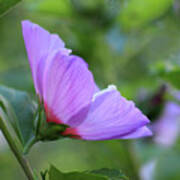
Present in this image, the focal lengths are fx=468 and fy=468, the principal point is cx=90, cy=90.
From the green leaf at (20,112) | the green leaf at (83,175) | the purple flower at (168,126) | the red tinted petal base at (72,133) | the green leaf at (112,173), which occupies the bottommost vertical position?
the purple flower at (168,126)

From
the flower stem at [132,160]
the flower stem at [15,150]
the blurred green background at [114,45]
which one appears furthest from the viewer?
the blurred green background at [114,45]

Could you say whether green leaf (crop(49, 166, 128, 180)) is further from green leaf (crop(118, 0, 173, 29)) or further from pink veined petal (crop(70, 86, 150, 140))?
green leaf (crop(118, 0, 173, 29))

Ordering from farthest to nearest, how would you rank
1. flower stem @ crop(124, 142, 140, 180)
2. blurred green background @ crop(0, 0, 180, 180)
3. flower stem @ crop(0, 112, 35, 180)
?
1. blurred green background @ crop(0, 0, 180, 180)
2. flower stem @ crop(124, 142, 140, 180)
3. flower stem @ crop(0, 112, 35, 180)

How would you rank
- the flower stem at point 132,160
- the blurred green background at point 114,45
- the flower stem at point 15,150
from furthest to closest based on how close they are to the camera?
the blurred green background at point 114,45 < the flower stem at point 132,160 < the flower stem at point 15,150

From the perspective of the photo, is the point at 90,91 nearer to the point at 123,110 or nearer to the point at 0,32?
the point at 123,110

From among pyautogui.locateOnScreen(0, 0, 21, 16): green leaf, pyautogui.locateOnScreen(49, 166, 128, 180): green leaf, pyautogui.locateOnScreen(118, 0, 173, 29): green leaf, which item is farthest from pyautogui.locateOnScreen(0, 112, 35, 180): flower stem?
pyautogui.locateOnScreen(118, 0, 173, 29): green leaf

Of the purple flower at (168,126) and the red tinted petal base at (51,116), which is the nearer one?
the red tinted petal base at (51,116)

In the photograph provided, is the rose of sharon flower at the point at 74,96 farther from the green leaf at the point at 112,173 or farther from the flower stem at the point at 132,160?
the flower stem at the point at 132,160

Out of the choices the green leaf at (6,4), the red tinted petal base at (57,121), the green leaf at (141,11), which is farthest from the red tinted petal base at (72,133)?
the green leaf at (141,11)
